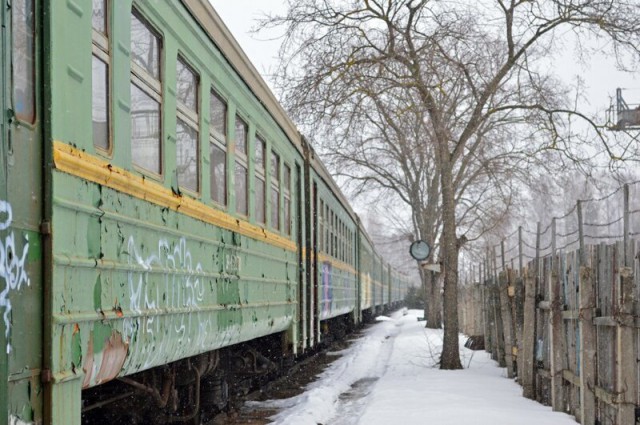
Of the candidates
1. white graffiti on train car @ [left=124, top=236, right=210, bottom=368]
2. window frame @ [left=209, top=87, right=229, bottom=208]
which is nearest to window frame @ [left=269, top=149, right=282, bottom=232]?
window frame @ [left=209, top=87, right=229, bottom=208]

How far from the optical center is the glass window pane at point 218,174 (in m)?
6.28

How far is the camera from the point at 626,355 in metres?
6.46

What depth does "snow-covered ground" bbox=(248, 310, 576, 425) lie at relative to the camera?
8.53 m

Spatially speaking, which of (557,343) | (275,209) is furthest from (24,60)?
(557,343)

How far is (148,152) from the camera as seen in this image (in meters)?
4.80

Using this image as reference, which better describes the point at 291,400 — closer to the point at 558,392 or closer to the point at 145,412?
the point at 558,392

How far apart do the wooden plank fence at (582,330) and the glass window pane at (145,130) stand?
347 centimetres

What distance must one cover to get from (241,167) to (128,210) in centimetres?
314

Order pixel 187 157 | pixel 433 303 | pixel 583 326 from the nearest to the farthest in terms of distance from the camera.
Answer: pixel 187 157 < pixel 583 326 < pixel 433 303

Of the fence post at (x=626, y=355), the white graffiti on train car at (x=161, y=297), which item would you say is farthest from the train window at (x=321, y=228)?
the white graffiti on train car at (x=161, y=297)

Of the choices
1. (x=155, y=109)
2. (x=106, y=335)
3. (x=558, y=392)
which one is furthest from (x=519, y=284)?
(x=106, y=335)

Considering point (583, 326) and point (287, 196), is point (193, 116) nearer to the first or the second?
point (583, 326)

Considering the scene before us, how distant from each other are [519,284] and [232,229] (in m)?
5.54

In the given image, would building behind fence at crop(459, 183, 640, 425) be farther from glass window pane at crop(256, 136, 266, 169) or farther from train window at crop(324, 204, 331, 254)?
train window at crop(324, 204, 331, 254)
